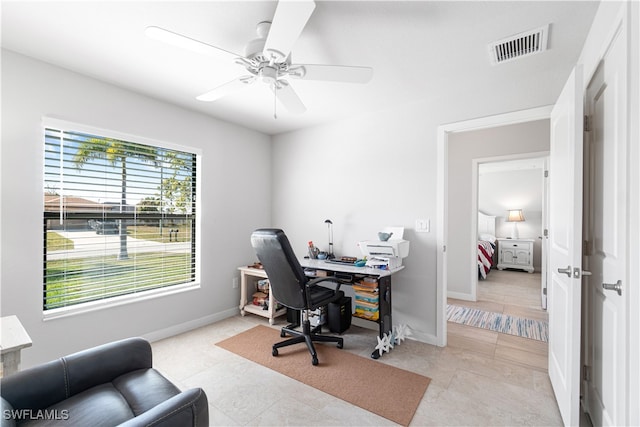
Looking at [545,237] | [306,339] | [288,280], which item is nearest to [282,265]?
[288,280]

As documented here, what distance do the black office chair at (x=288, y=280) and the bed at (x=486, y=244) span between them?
3752 millimetres

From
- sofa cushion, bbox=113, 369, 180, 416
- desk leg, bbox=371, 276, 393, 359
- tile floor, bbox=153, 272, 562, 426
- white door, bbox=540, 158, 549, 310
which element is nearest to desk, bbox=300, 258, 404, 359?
desk leg, bbox=371, 276, 393, 359

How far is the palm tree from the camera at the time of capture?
238 cm

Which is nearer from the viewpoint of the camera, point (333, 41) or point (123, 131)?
point (333, 41)

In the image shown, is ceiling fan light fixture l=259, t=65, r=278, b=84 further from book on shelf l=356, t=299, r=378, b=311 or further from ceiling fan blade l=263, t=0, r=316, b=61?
book on shelf l=356, t=299, r=378, b=311

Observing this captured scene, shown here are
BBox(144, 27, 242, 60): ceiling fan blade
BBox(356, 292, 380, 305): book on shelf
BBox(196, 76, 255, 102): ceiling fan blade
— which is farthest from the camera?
BBox(356, 292, 380, 305): book on shelf

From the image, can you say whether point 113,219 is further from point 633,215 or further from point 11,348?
point 633,215

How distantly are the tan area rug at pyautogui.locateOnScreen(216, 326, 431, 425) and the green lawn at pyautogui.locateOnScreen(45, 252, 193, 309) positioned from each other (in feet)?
3.06

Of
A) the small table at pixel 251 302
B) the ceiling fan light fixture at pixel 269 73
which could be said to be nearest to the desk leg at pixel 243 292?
the small table at pixel 251 302

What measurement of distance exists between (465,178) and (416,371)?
3.04 metres

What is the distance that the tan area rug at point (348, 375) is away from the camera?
1857 mm

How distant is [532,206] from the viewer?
20.7 ft

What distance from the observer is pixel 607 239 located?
1380 millimetres

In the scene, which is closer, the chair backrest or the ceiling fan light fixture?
the ceiling fan light fixture
